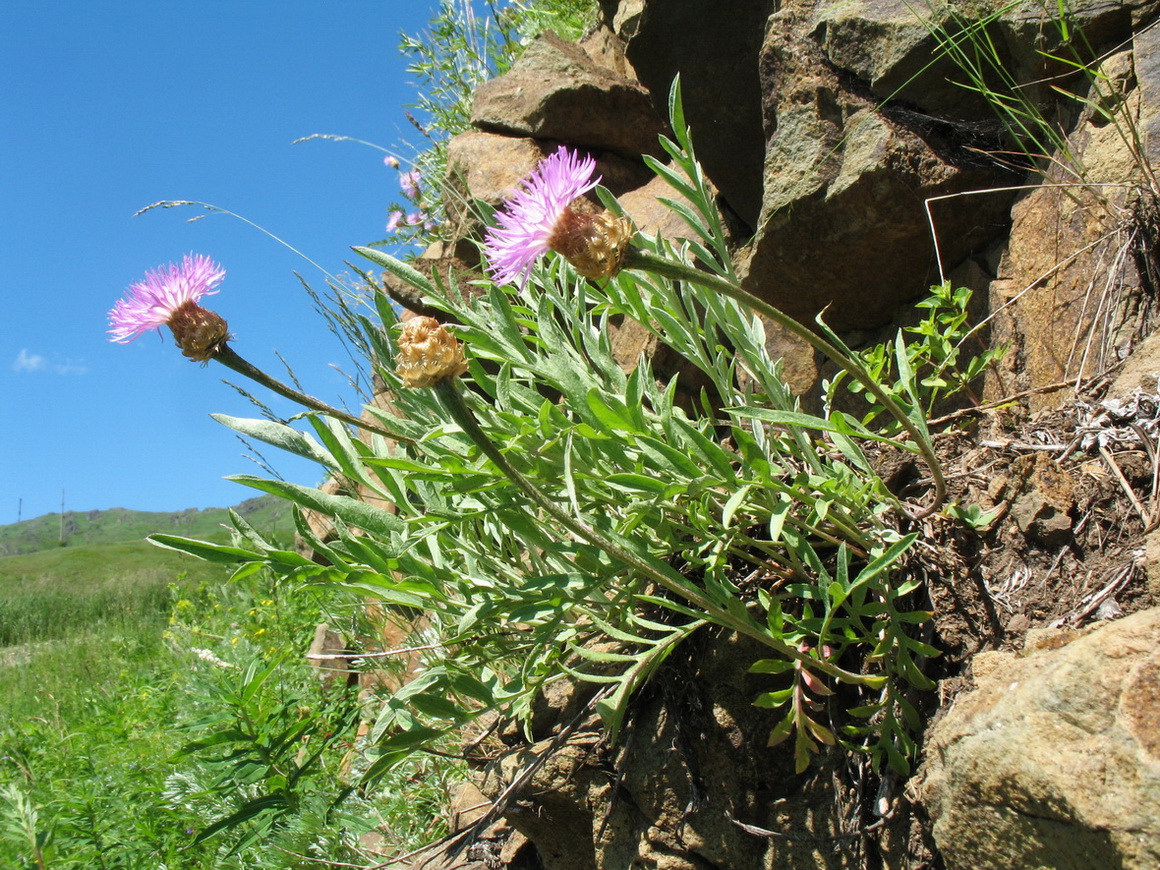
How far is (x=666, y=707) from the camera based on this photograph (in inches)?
71.3

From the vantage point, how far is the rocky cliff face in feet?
3.33

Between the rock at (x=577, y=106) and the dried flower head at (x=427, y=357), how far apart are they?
3.04 m

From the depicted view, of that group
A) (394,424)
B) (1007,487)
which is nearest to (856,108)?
(1007,487)

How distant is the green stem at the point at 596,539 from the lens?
1112mm

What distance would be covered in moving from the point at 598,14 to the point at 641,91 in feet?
3.94

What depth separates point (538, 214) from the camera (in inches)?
46.1

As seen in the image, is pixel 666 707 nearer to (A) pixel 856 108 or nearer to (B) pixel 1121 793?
(B) pixel 1121 793

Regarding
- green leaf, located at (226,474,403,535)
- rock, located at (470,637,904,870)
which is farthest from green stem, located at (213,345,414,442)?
rock, located at (470,637,904,870)

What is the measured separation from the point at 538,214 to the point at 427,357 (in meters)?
0.26

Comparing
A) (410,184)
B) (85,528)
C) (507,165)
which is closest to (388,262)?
(507,165)

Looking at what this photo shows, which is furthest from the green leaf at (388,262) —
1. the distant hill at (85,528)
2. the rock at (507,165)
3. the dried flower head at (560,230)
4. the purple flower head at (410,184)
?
the distant hill at (85,528)

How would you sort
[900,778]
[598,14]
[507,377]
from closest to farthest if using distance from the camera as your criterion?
1. [900,778]
2. [507,377]
3. [598,14]

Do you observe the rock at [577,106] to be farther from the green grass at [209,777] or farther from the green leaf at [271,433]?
the green leaf at [271,433]

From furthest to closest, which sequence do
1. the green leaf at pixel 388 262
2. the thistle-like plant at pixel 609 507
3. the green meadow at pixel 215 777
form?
1. the green meadow at pixel 215 777
2. the green leaf at pixel 388 262
3. the thistle-like plant at pixel 609 507
